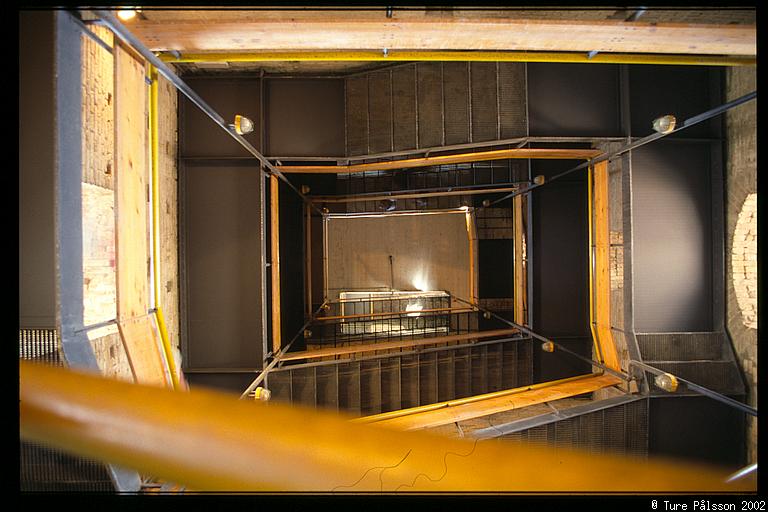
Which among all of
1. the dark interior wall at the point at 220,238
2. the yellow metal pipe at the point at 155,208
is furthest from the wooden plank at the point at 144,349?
the dark interior wall at the point at 220,238

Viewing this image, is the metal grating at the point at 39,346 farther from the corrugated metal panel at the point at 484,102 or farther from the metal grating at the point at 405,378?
the corrugated metal panel at the point at 484,102

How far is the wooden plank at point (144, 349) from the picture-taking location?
129 inches

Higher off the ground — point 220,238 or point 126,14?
point 126,14

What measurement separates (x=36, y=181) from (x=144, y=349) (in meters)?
1.85

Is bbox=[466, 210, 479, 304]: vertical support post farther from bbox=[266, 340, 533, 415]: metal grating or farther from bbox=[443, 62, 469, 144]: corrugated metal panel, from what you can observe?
bbox=[443, 62, 469, 144]: corrugated metal panel

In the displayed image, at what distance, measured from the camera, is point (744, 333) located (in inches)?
230

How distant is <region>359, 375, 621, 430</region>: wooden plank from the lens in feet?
16.7

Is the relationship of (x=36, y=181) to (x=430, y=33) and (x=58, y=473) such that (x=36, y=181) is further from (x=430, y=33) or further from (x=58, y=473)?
(x=430, y=33)

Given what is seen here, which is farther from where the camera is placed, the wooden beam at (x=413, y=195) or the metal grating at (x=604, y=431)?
the wooden beam at (x=413, y=195)

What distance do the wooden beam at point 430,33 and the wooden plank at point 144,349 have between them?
2.77 m

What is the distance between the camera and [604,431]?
5.57 metres

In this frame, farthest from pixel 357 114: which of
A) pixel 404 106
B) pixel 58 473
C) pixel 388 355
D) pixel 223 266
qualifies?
pixel 58 473

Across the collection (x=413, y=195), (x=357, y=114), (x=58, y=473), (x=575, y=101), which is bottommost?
(x=58, y=473)

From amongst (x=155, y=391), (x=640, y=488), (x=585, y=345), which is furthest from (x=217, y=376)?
(x=585, y=345)
